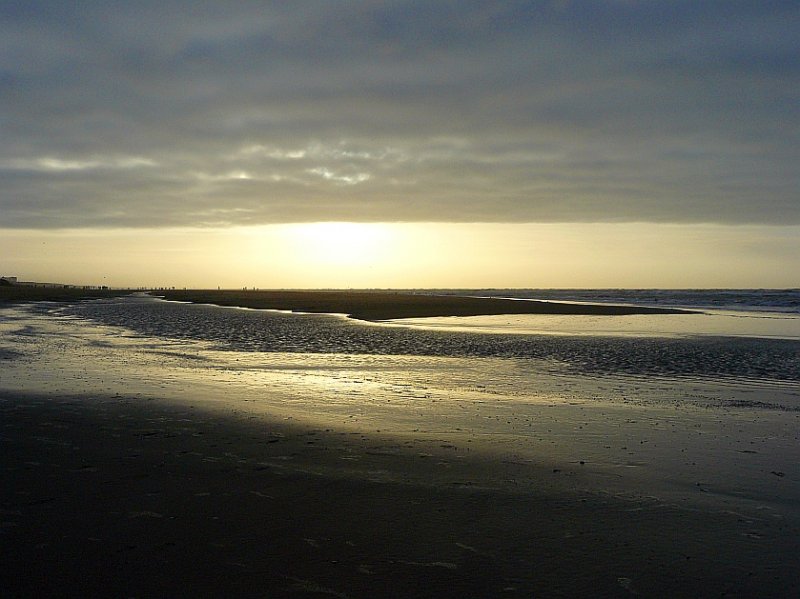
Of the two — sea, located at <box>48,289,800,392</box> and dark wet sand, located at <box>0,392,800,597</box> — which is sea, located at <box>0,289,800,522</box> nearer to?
sea, located at <box>48,289,800,392</box>

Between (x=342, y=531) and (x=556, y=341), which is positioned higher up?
(x=556, y=341)

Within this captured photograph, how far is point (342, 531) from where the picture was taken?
22.3ft

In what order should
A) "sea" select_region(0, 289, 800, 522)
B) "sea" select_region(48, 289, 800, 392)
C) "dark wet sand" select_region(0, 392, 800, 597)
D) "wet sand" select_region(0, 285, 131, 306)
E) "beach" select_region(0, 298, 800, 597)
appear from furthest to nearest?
"wet sand" select_region(0, 285, 131, 306) → "sea" select_region(48, 289, 800, 392) → "sea" select_region(0, 289, 800, 522) → "beach" select_region(0, 298, 800, 597) → "dark wet sand" select_region(0, 392, 800, 597)

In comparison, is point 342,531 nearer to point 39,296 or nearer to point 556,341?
point 556,341

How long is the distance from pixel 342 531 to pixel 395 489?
151 cm

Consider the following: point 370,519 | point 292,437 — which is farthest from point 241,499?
point 292,437

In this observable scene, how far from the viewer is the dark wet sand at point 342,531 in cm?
570

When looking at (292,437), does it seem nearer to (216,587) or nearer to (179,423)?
(179,423)

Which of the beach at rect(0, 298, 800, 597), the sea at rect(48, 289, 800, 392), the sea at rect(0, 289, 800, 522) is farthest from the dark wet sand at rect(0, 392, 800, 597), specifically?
the sea at rect(48, 289, 800, 392)

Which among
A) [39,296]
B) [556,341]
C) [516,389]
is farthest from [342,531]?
[39,296]

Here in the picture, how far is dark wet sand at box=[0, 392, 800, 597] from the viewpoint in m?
5.70

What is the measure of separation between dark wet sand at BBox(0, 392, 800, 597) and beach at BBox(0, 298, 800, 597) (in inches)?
1.0

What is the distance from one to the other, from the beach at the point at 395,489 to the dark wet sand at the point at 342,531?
3 centimetres

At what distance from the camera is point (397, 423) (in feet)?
40.3
